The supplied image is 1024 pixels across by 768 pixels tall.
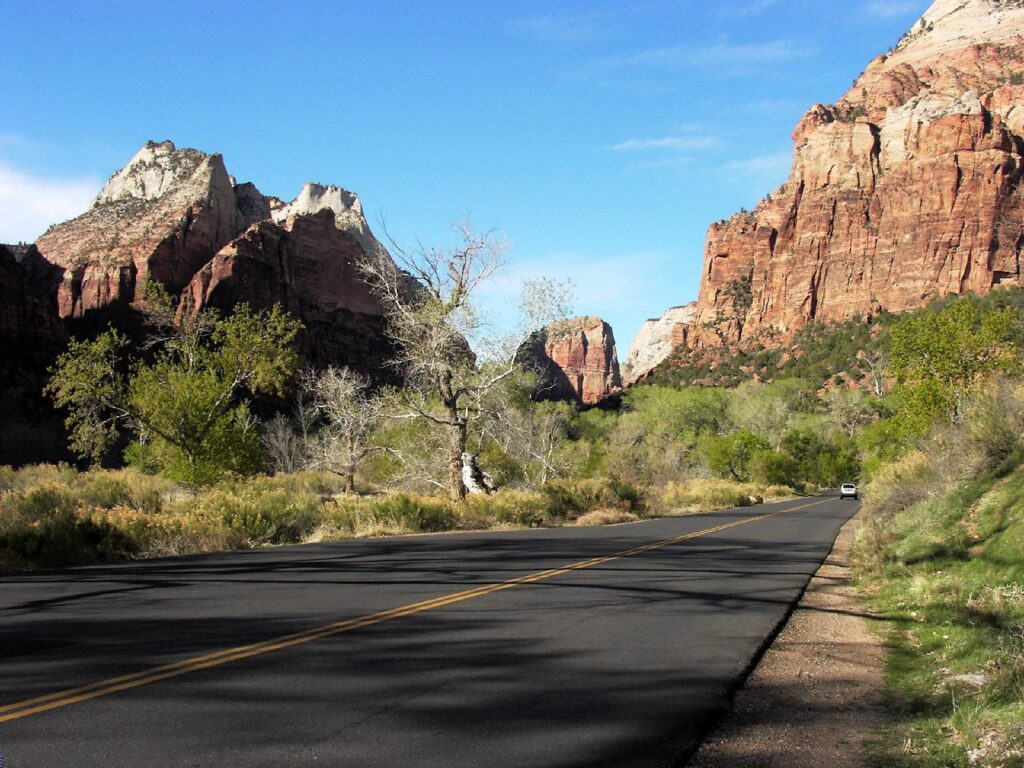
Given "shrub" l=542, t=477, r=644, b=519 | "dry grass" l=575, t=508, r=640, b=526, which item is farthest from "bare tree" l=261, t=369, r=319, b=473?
"dry grass" l=575, t=508, r=640, b=526

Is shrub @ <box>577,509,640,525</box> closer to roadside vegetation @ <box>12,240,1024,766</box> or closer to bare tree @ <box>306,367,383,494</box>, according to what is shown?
roadside vegetation @ <box>12,240,1024,766</box>

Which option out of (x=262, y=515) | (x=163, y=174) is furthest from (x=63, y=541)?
(x=163, y=174)

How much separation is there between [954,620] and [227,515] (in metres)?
13.1

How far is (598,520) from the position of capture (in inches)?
1060

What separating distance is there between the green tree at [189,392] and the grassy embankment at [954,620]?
20927 mm

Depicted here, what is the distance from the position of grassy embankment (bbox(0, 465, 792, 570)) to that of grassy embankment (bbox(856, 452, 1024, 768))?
10461 mm

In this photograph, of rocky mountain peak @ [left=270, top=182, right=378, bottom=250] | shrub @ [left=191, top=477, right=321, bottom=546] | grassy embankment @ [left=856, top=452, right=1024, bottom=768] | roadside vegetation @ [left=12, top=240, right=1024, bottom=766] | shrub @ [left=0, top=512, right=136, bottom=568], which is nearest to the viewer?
grassy embankment @ [left=856, top=452, right=1024, bottom=768]

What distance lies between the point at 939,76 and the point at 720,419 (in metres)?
94.2

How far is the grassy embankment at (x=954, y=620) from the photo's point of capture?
16.4 ft

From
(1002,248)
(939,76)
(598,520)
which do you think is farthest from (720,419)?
(939,76)

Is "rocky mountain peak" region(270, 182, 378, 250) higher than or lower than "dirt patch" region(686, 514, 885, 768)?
higher

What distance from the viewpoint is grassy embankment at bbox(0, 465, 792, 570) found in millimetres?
13031

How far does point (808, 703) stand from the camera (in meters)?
6.00

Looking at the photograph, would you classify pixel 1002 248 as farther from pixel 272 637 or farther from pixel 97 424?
pixel 272 637
